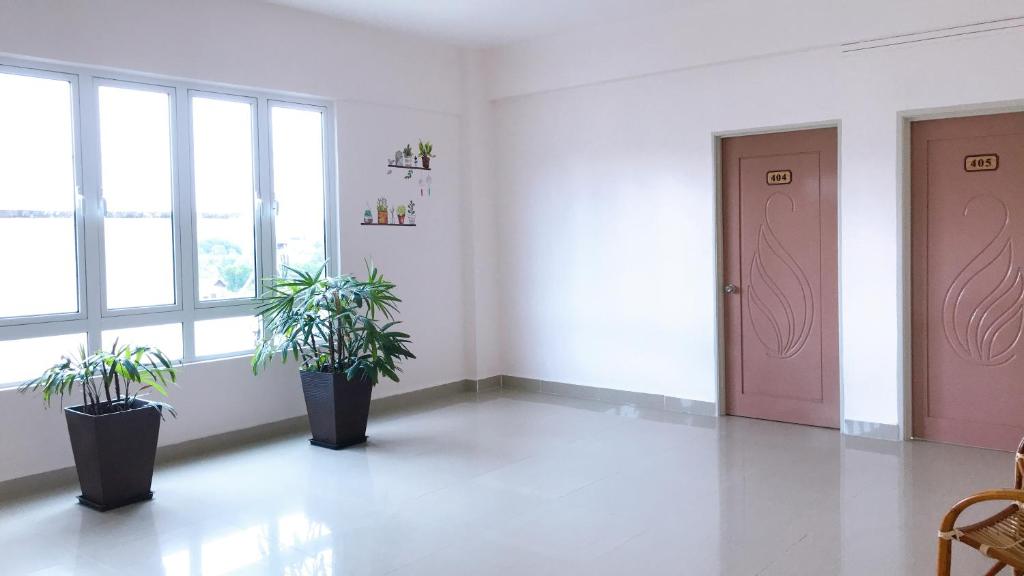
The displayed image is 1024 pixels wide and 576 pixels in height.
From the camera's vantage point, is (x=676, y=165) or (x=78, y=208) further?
(x=676, y=165)

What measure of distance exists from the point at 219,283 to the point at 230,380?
68cm

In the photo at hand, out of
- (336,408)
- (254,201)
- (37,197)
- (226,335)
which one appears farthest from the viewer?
(254,201)

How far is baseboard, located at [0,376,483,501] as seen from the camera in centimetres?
472

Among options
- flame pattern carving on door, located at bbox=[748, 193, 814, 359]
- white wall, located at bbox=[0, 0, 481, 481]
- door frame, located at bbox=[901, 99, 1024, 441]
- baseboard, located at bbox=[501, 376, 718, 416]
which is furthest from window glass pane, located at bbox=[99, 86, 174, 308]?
door frame, located at bbox=[901, 99, 1024, 441]

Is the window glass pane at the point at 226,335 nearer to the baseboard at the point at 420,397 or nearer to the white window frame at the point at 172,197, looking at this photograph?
the white window frame at the point at 172,197

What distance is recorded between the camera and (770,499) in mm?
4273

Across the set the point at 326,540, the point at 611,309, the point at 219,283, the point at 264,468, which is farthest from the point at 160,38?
the point at 611,309

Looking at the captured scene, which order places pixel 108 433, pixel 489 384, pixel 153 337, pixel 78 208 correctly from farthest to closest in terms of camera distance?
1. pixel 489 384
2. pixel 153 337
3. pixel 78 208
4. pixel 108 433

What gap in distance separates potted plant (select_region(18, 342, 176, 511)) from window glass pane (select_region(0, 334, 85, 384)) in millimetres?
172

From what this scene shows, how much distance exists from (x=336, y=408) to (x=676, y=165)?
10.3ft

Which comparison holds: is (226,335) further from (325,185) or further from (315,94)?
(315,94)

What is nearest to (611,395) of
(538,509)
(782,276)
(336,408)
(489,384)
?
(489,384)

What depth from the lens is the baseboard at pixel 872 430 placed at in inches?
211

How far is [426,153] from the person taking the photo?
7047mm
